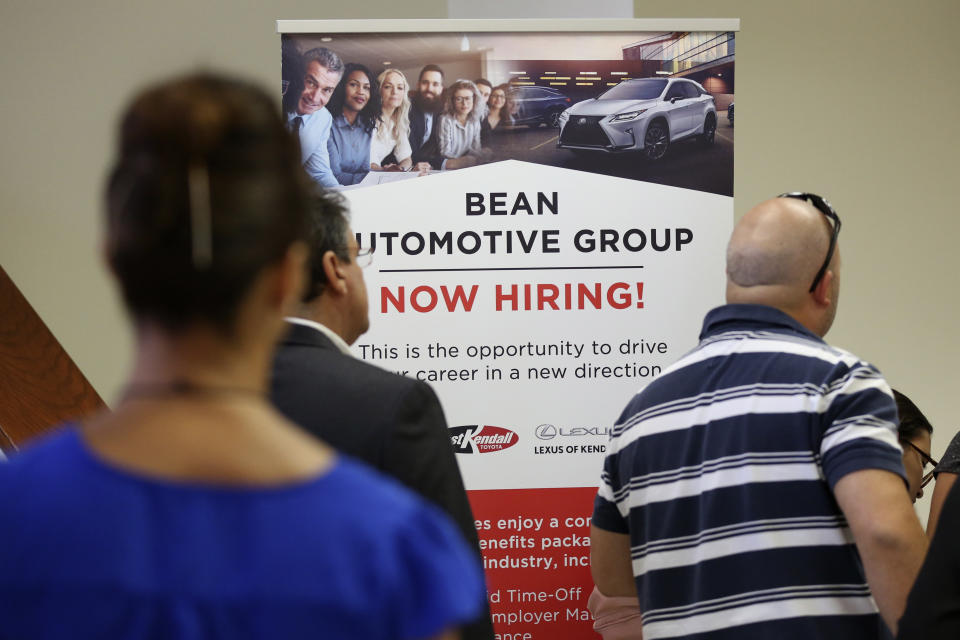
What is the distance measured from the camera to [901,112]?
13.8 ft

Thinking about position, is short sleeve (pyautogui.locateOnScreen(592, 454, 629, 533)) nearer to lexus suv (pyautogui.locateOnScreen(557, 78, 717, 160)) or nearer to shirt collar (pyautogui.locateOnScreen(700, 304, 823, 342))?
shirt collar (pyautogui.locateOnScreen(700, 304, 823, 342))

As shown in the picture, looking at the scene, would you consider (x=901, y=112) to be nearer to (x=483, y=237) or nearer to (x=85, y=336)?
(x=483, y=237)

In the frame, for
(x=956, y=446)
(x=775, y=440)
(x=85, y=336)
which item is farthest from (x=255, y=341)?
(x=85, y=336)

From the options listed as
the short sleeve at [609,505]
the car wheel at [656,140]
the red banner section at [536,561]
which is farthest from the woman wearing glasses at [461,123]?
the short sleeve at [609,505]

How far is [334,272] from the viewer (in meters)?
1.61

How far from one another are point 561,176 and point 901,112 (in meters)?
2.04

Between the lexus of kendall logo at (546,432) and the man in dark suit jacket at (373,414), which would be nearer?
the man in dark suit jacket at (373,414)

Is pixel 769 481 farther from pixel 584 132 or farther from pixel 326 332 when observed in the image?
pixel 584 132

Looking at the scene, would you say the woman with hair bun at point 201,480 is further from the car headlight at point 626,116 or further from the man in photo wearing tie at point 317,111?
the car headlight at point 626,116

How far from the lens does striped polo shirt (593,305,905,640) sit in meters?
1.72

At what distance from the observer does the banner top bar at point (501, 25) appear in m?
2.87

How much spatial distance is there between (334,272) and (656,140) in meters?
1.58

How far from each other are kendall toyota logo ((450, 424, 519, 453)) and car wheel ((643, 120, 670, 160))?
90 centimetres

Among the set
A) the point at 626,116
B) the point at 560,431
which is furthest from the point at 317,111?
the point at 560,431
